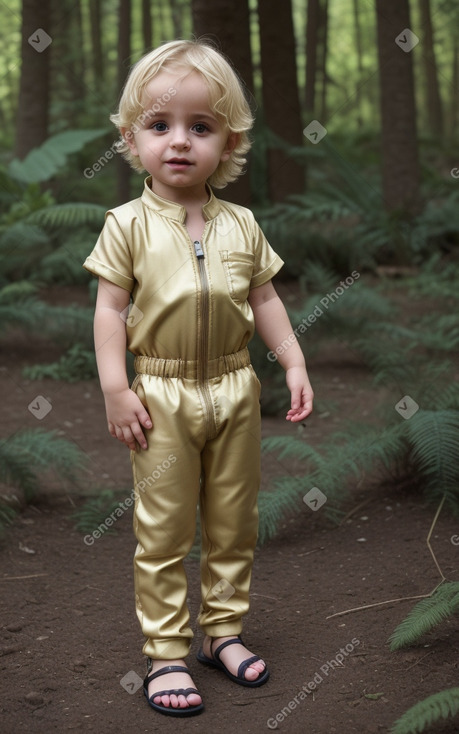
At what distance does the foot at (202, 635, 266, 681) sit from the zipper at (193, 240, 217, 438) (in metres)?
0.72

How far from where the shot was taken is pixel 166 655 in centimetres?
257

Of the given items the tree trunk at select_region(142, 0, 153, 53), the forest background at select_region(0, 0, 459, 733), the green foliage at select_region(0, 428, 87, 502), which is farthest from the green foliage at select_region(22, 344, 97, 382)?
the tree trunk at select_region(142, 0, 153, 53)

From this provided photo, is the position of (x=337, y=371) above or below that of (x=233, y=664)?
below

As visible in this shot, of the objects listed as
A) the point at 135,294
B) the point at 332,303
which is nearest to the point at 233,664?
the point at 135,294

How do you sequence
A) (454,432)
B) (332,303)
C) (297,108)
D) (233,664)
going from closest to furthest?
(233,664) → (454,432) → (332,303) → (297,108)

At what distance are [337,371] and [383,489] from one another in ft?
7.64

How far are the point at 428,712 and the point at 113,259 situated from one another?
4.91 feet

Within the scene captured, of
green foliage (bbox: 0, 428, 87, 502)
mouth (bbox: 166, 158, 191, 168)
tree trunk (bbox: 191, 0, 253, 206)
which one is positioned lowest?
green foliage (bbox: 0, 428, 87, 502)

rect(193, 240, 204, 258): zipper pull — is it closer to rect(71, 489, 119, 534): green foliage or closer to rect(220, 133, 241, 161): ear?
rect(220, 133, 241, 161): ear

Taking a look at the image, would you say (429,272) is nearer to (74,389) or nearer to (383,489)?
(74,389)

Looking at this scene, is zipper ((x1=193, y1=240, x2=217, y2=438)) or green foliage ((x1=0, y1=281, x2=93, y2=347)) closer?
zipper ((x1=193, y1=240, x2=217, y2=438))

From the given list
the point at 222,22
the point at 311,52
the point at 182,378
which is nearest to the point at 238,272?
the point at 182,378

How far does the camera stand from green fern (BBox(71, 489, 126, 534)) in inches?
153

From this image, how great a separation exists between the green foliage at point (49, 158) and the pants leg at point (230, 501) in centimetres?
522
